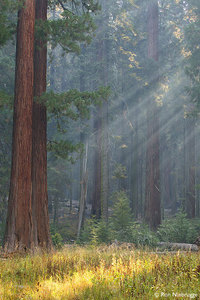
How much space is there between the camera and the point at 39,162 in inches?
414

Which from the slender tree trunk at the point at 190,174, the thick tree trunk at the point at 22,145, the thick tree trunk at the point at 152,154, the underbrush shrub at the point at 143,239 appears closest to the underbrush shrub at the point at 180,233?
the underbrush shrub at the point at 143,239

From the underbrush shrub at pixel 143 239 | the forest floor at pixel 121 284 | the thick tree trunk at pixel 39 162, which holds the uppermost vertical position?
the thick tree trunk at pixel 39 162

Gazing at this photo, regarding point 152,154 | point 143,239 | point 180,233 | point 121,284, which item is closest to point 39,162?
point 143,239

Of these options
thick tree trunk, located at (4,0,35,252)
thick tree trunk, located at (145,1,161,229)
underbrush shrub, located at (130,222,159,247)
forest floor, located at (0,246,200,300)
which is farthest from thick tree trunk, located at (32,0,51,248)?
thick tree trunk, located at (145,1,161,229)

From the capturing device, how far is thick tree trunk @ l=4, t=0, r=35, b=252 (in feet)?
30.7

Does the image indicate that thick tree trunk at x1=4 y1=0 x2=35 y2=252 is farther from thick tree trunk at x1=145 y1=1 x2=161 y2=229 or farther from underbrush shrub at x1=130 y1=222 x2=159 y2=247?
thick tree trunk at x1=145 y1=1 x2=161 y2=229

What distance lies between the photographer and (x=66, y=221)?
25531 millimetres

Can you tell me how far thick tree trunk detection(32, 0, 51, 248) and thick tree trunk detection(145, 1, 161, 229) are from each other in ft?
28.1

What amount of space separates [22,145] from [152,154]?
10.2 meters

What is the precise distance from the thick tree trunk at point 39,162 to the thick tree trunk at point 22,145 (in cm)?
64

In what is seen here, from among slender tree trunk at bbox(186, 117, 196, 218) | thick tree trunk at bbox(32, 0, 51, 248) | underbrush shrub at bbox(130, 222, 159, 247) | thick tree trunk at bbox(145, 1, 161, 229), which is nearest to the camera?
thick tree trunk at bbox(32, 0, 51, 248)

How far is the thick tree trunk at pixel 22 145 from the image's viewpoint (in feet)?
30.7

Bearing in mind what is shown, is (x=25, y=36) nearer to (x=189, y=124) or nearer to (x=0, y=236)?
(x=0, y=236)

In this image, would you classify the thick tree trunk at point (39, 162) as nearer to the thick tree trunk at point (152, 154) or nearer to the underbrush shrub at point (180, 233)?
the underbrush shrub at point (180, 233)
